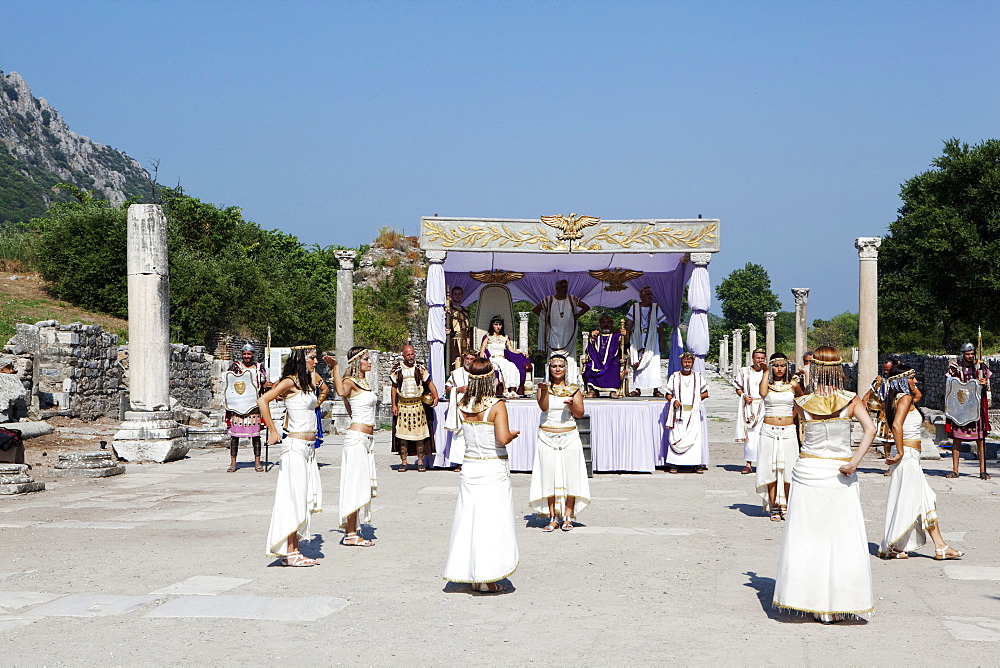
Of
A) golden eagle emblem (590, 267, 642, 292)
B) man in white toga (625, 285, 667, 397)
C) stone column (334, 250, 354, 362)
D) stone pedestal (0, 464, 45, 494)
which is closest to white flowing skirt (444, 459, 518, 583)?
stone pedestal (0, 464, 45, 494)

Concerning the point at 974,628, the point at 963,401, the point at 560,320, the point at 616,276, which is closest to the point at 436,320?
the point at 560,320

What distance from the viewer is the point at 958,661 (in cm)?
484

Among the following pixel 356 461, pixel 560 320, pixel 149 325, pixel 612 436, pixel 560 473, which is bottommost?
pixel 612 436

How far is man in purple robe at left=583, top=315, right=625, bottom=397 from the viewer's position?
55.8ft

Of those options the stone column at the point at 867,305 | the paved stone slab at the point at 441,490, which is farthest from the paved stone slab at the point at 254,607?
the stone column at the point at 867,305

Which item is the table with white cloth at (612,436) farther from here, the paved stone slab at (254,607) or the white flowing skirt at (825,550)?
the white flowing skirt at (825,550)

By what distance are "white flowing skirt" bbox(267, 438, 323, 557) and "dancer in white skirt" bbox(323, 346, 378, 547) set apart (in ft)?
2.32

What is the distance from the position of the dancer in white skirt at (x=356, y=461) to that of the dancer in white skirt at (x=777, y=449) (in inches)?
160

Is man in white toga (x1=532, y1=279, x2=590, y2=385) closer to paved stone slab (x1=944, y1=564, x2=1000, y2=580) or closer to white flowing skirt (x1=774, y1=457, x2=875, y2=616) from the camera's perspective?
paved stone slab (x1=944, y1=564, x2=1000, y2=580)

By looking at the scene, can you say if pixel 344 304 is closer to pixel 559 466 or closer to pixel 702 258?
pixel 702 258

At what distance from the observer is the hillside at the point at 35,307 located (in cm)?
2484

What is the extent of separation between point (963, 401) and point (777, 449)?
4673mm

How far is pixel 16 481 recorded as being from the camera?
1130cm

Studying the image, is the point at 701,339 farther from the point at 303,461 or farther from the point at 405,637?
the point at 405,637
